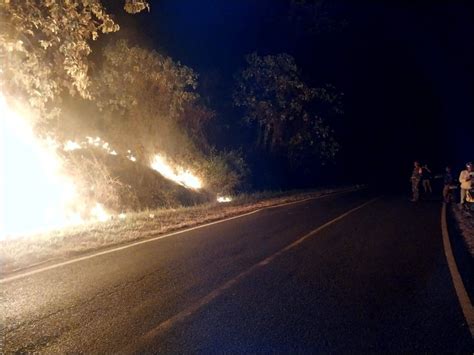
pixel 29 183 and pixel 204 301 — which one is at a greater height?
pixel 29 183

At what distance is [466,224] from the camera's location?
12.3 meters

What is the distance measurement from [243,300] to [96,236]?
609cm

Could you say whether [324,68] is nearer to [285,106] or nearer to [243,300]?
[285,106]

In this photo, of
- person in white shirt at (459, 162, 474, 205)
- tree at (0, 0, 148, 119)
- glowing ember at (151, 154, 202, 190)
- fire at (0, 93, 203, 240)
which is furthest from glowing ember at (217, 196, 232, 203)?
tree at (0, 0, 148, 119)

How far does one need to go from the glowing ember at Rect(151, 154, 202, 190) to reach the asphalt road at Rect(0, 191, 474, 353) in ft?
35.7

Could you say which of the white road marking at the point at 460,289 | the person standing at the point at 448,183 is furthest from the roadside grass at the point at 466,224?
the person standing at the point at 448,183

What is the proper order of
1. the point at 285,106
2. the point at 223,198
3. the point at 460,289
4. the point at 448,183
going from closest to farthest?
the point at 460,289, the point at 448,183, the point at 223,198, the point at 285,106

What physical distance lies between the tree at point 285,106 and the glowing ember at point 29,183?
16.6 metres

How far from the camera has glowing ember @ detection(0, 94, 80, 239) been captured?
12.5 metres

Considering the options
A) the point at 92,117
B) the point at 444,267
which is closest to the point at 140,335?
the point at 444,267

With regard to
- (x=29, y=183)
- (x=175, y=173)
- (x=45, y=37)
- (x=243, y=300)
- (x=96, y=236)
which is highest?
(x=45, y=37)

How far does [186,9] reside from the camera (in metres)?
29.5

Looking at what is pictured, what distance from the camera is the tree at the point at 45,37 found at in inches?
364

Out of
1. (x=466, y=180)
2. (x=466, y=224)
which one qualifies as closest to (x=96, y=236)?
(x=466, y=224)
